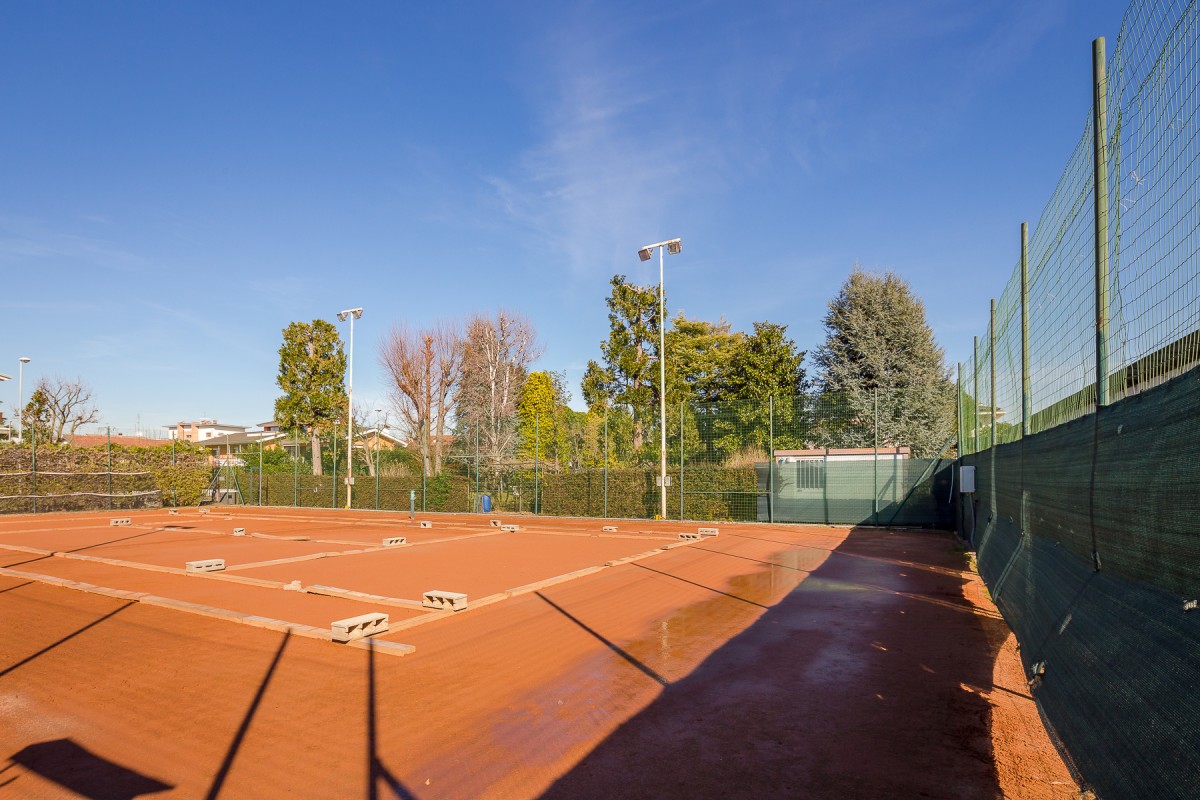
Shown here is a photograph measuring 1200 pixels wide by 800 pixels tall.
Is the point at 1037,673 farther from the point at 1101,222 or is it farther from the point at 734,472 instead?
the point at 734,472

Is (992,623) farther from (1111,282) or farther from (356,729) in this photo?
(356,729)

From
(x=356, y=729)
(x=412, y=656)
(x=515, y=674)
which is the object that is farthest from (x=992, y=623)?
(x=356, y=729)

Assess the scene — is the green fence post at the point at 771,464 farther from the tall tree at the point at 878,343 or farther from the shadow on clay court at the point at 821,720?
the shadow on clay court at the point at 821,720

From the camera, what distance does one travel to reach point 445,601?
7.80 m

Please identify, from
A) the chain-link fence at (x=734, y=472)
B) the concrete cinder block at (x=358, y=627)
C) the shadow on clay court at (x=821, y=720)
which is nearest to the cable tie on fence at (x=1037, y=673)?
the shadow on clay court at (x=821, y=720)

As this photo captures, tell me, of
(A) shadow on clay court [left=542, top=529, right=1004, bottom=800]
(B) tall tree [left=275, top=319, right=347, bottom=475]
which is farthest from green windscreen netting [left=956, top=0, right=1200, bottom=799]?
(B) tall tree [left=275, top=319, right=347, bottom=475]

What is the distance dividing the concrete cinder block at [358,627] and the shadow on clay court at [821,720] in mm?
3057

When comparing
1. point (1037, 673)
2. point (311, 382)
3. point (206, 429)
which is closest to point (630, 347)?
point (311, 382)

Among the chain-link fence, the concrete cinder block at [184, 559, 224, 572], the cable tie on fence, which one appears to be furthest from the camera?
the chain-link fence

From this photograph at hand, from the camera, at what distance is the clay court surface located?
3.72m

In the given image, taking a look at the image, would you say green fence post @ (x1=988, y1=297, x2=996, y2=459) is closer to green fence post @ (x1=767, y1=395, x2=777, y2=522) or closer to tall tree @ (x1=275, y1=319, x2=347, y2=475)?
green fence post @ (x1=767, y1=395, x2=777, y2=522)

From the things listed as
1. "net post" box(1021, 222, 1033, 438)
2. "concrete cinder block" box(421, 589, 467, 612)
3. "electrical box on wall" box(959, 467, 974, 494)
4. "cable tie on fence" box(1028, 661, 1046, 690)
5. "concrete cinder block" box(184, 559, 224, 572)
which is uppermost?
"net post" box(1021, 222, 1033, 438)

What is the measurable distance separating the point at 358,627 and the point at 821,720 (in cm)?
427

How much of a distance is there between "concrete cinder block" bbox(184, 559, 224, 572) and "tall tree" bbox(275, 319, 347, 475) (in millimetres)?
28092
